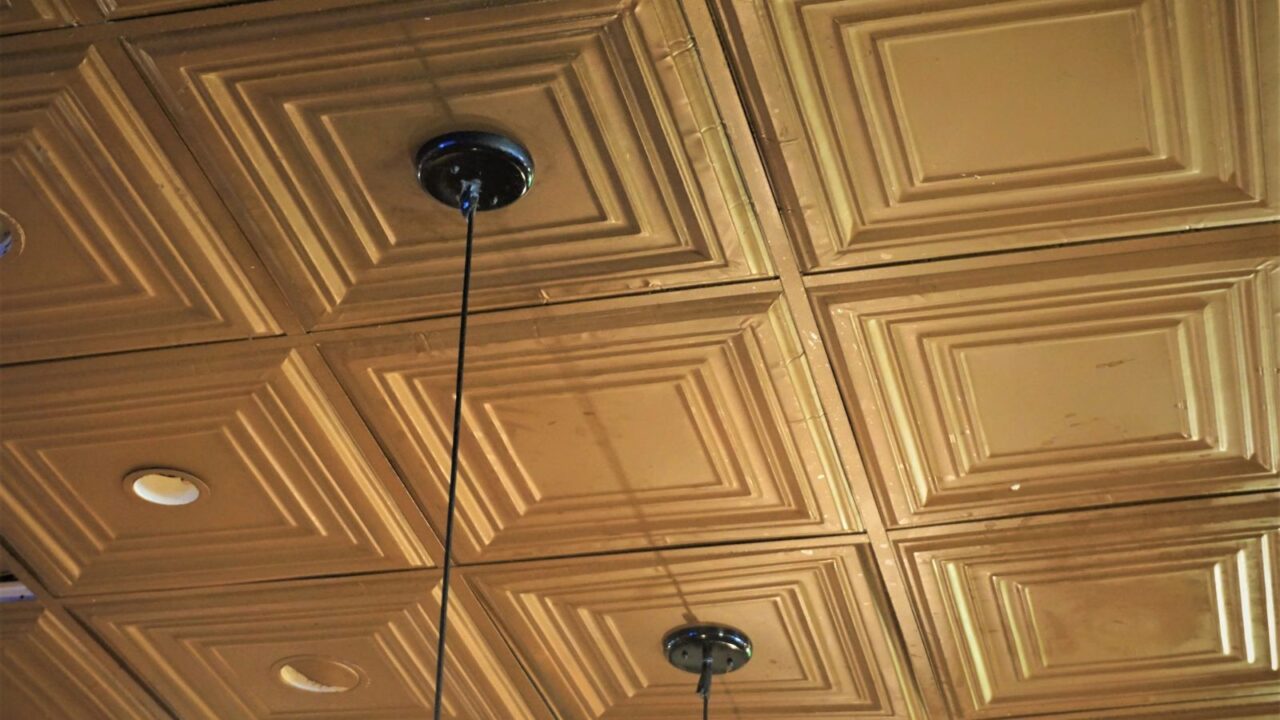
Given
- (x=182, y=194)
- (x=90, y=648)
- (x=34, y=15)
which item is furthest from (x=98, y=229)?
(x=90, y=648)

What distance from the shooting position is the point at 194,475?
1955mm

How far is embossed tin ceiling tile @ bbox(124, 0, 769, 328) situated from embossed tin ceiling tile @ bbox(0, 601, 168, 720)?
922 millimetres

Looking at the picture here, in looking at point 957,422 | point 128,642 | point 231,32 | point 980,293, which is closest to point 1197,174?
point 980,293

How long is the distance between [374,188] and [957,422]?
81 cm

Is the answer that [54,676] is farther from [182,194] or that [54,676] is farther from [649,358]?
[649,358]

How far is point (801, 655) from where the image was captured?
7.36 ft

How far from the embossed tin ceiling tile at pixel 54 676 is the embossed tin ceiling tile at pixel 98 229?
0.66 metres

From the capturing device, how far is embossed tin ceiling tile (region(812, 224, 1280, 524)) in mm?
1620

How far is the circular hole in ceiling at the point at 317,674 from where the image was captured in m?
2.32

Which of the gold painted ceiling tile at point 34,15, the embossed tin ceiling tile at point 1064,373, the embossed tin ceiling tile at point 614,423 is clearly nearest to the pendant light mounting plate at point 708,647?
the embossed tin ceiling tile at point 614,423

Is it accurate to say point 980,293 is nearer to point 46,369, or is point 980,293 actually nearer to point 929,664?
point 929,664

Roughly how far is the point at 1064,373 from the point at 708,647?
0.77 meters

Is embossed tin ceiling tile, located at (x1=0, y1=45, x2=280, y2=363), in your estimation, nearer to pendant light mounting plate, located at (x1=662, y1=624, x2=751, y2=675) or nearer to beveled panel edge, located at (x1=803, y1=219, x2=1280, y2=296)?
beveled panel edge, located at (x1=803, y1=219, x2=1280, y2=296)

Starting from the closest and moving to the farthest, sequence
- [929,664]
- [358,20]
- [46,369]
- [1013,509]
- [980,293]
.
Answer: [358,20] < [980,293] < [46,369] < [1013,509] < [929,664]
